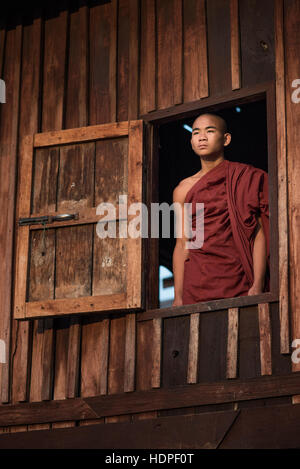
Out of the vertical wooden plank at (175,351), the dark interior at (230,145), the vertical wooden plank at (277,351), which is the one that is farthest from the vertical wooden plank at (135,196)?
the dark interior at (230,145)

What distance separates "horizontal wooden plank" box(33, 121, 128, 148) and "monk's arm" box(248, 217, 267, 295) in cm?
148

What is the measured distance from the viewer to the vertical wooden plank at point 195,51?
9109 millimetres

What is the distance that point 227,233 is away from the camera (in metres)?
8.91

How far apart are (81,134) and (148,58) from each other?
0.92m

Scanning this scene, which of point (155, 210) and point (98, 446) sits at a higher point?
point (155, 210)

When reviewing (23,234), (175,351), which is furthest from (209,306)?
(23,234)

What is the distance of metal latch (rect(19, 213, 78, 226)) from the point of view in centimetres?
905

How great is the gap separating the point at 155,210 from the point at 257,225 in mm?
893

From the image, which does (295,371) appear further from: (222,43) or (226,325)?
(222,43)

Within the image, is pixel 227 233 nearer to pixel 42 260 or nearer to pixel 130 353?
pixel 130 353

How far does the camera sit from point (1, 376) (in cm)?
922

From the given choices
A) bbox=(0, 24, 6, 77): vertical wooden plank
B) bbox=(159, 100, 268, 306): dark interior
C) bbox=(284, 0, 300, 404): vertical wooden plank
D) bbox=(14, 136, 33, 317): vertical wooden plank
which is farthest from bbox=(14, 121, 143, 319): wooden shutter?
bbox=(159, 100, 268, 306): dark interior

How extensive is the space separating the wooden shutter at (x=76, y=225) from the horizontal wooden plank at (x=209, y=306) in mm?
179
